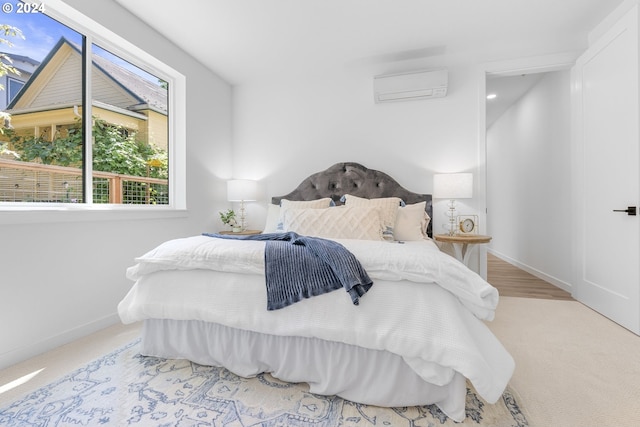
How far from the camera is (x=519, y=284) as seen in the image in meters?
3.64

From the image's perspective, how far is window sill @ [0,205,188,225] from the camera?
1773mm

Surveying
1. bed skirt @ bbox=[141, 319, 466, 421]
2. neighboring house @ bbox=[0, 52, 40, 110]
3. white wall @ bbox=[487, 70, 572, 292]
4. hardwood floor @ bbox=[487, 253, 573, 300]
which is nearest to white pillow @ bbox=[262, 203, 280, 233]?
bed skirt @ bbox=[141, 319, 466, 421]

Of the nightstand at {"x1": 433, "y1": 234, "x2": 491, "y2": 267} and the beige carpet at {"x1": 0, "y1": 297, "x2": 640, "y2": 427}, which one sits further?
the nightstand at {"x1": 433, "y1": 234, "x2": 491, "y2": 267}

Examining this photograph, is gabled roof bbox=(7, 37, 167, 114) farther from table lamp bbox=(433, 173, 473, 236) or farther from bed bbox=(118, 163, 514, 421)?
table lamp bbox=(433, 173, 473, 236)

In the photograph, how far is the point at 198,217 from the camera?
11.2 ft

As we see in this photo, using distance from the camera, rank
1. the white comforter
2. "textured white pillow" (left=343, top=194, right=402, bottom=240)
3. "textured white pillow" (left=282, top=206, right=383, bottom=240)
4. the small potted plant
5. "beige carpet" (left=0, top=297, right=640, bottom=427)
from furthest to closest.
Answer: the small potted plant, "textured white pillow" (left=343, top=194, right=402, bottom=240), "textured white pillow" (left=282, top=206, right=383, bottom=240), "beige carpet" (left=0, top=297, right=640, bottom=427), the white comforter

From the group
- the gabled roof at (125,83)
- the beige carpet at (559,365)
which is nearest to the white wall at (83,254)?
the beige carpet at (559,365)

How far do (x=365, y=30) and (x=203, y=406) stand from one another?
317 cm

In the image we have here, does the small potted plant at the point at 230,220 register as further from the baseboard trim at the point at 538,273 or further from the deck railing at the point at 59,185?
the baseboard trim at the point at 538,273

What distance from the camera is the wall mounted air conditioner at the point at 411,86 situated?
3.10m

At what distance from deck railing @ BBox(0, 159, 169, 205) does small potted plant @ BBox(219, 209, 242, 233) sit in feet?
3.11

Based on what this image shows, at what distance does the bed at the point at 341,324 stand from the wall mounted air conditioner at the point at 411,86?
2257 millimetres

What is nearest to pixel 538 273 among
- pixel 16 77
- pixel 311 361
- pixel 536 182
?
pixel 536 182

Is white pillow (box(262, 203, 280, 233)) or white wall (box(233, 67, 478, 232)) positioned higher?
white wall (box(233, 67, 478, 232))
